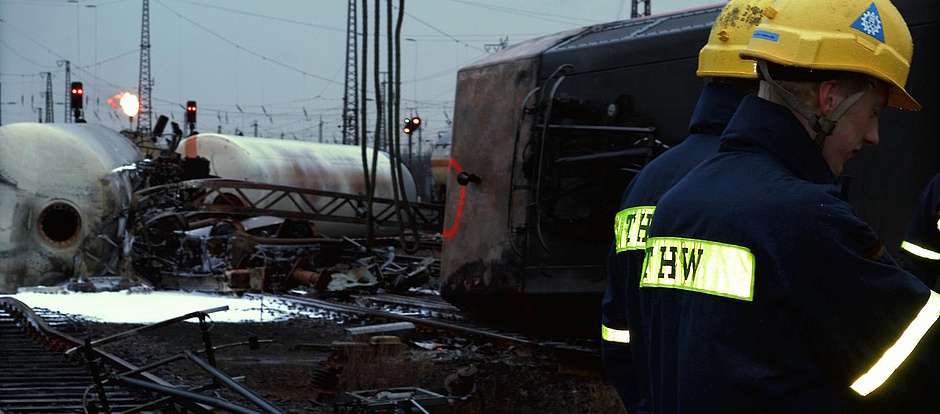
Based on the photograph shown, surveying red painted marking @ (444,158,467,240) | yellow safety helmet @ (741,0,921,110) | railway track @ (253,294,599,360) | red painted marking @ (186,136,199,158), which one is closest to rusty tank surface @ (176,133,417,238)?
red painted marking @ (186,136,199,158)

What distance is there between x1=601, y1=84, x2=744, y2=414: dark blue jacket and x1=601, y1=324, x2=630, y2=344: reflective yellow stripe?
0.04ft

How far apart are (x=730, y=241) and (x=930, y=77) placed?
4.45 metres

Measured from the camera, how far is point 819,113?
6.68 ft

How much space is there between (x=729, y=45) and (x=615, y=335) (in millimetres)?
954

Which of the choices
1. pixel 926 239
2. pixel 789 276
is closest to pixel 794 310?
pixel 789 276

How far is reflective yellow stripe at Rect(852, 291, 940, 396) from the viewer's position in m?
1.78

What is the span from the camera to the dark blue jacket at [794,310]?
5.83ft

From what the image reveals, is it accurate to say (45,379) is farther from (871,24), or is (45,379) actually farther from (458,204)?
(871,24)

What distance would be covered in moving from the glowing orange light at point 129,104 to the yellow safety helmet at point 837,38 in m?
25.0

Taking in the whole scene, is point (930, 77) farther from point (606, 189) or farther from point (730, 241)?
point (730, 241)

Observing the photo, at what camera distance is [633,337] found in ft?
8.20

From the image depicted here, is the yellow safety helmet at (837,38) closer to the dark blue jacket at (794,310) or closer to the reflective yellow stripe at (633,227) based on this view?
the dark blue jacket at (794,310)

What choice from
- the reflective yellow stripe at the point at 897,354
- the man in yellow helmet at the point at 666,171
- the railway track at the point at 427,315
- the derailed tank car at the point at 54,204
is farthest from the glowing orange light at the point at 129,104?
the reflective yellow stripe at the point at 897,354

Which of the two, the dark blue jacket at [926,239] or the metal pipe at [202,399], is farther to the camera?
the metal pipe at [202,399]
